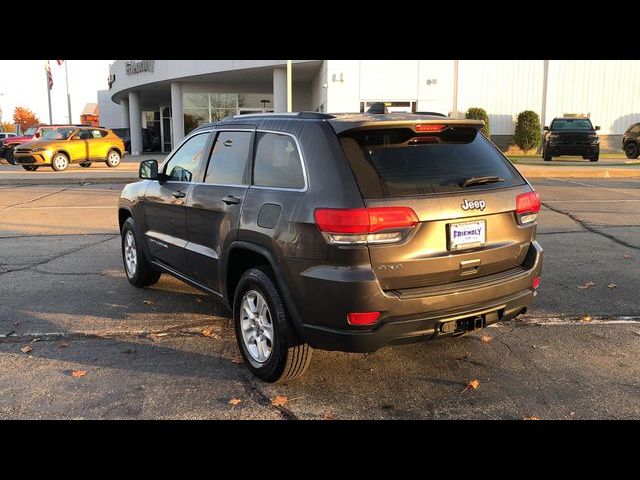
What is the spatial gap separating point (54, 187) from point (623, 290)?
1628 cm

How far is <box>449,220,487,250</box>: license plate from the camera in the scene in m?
3.42

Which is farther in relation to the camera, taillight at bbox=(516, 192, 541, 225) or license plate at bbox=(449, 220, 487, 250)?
taillight at bbox=(516, 192, 541, 225)

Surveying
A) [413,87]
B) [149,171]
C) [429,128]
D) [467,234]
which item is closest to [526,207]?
[467,234]

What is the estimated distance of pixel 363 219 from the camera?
3162mm

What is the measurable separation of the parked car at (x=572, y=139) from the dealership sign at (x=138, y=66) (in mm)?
22515

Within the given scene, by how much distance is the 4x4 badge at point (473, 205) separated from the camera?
3.46m

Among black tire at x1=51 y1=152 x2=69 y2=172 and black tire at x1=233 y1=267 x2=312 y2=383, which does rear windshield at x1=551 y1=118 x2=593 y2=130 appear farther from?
black tire at x1=233 y1=267 x2=312 y2=383

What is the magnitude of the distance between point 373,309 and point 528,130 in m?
29.3

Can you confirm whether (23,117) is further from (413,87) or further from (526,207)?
(526,207)

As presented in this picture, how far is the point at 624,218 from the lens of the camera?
10.3 metres

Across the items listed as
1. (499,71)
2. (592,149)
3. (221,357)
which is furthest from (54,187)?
(499,71)

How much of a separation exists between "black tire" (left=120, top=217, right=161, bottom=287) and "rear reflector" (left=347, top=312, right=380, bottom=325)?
124 inches

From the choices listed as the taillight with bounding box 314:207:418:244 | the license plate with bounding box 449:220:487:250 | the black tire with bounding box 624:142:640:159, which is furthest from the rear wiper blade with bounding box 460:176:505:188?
the black tire with bounding box 624:142:640:159

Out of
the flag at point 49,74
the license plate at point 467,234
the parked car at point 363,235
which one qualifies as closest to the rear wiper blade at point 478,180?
the parked car at point 363,235
